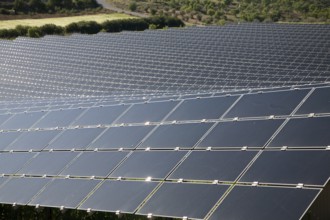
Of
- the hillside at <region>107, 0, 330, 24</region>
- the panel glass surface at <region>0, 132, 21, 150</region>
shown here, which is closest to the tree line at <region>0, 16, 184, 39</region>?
the hillside at <region>107, 0, 330, 24</region>

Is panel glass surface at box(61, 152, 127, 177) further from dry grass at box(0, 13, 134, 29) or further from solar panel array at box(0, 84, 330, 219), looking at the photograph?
dry grass at box(0, 13, 134, 29)

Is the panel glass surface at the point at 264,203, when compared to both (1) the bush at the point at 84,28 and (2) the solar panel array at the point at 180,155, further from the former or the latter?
(1) the bush at the point at 84,28

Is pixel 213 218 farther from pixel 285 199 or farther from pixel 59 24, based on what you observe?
pixel 59 24

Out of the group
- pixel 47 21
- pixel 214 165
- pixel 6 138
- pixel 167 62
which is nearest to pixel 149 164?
pixel 214 165

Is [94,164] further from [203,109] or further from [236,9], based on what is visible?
[236,9]

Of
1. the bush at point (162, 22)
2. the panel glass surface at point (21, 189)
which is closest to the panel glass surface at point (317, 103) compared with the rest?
the panel glass surface at point (21, 189)

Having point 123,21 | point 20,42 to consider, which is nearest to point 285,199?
point 20,42
